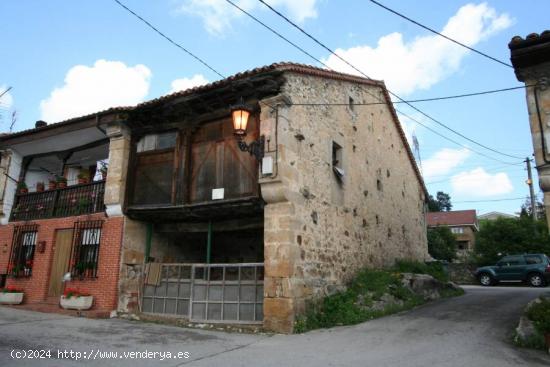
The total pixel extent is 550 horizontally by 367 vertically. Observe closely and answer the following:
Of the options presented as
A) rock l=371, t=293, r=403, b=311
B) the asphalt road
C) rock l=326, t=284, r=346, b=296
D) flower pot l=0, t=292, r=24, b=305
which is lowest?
the asphalt road

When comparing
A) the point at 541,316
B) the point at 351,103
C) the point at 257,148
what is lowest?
the point at 541,316

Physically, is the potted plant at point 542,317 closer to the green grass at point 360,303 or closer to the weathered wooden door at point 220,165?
the green grass at point 360,303

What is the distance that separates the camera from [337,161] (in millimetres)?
11469

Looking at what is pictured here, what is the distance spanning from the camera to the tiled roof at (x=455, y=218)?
4412 cm

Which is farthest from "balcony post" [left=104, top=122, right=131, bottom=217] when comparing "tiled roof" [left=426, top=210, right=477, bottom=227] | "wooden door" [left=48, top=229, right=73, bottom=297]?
"tiled roof" [left=426, top=210, right=477, bottom=227]

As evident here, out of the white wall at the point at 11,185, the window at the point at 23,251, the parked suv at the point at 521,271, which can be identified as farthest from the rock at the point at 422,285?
the white wall at the point at 11,185

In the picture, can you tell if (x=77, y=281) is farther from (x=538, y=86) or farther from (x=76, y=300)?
(x=538, y=86)

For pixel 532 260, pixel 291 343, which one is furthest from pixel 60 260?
pixel 532 260

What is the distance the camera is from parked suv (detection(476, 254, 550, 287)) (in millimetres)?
17141

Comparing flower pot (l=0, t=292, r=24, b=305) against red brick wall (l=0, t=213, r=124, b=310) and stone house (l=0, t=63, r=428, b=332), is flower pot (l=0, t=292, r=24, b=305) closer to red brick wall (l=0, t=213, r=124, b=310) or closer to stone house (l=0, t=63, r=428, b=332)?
red brick wall (l=0, t=213, r=124, b=310)

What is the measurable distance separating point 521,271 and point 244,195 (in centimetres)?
1516

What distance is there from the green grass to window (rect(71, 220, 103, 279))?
6.32 metres

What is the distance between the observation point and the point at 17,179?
14547 millimetres

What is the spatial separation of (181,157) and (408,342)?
23.4 feet
